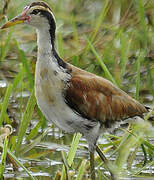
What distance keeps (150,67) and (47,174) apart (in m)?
2.61

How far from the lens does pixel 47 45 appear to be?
197 inches

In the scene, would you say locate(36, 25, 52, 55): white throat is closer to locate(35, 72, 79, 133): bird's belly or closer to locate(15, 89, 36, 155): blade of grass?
locate(35, 72, 79, 133): bird's belly

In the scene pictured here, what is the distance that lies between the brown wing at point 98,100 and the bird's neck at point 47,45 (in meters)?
0.24

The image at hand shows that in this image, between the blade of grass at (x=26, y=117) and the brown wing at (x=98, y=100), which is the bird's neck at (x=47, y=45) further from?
the blade of grass at (x=26, y=117)

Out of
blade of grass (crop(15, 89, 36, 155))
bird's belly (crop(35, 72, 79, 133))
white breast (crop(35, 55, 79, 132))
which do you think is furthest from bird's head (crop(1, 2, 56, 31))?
blade of grass (crop(15, 89, 36, 155))

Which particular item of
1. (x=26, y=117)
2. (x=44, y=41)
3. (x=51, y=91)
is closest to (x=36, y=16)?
(x=44, y=41)

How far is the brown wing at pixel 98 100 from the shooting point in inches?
203

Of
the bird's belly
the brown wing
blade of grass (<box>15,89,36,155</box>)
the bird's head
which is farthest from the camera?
blade of grass (<box>15,89,36,155</box>)

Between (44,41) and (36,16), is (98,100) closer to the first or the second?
(44,41)

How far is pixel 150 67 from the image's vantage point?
7645mm

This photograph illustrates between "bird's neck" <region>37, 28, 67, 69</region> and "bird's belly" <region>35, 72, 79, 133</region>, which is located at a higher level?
"bird's neck" <region>37, 28, 67, 69</region>

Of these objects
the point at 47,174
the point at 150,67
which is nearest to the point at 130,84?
the point at 150,67

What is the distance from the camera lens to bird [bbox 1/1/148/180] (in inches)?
195

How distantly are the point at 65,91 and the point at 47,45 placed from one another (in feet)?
1.26
